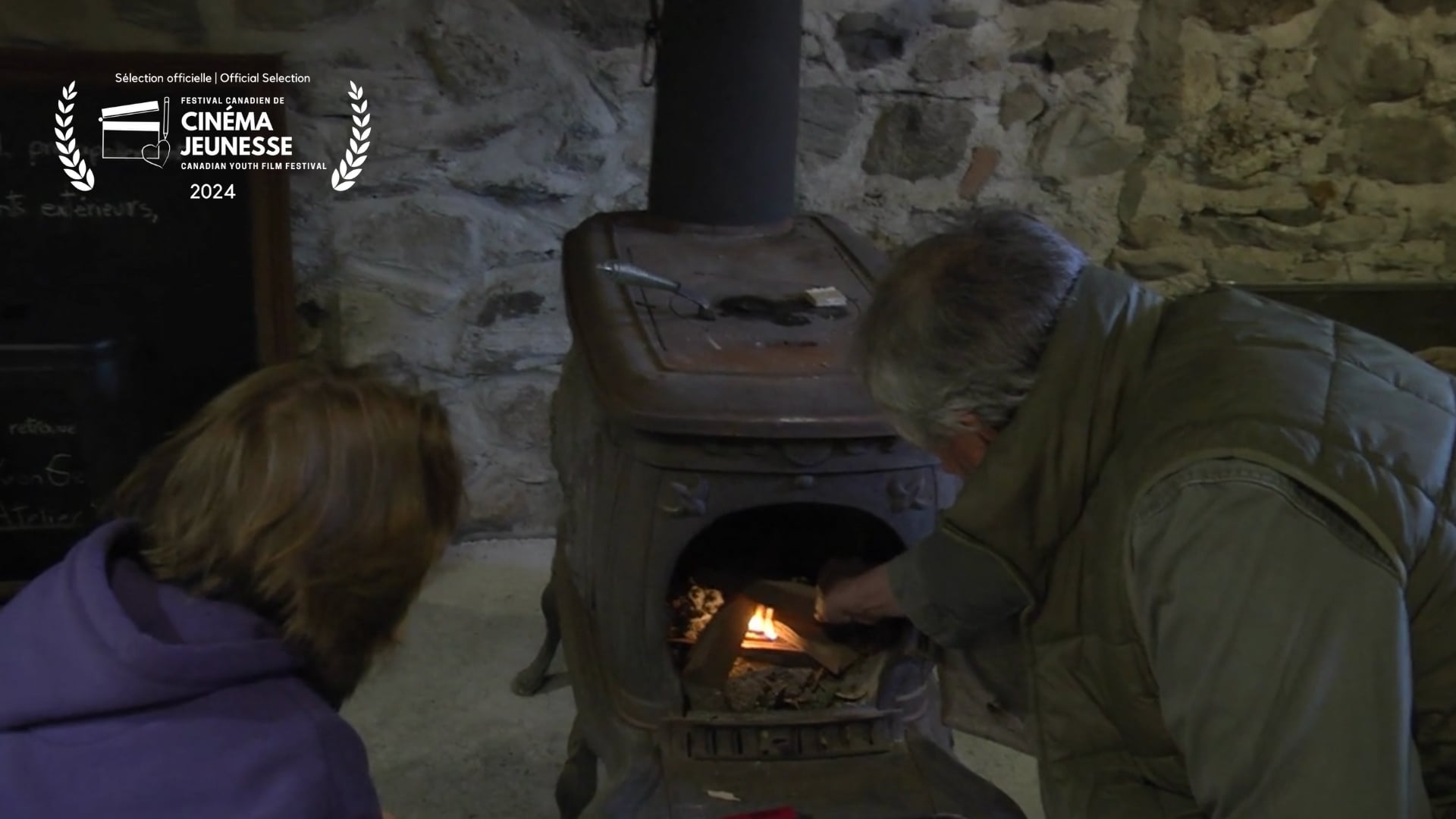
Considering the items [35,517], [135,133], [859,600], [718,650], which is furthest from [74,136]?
[859,600]

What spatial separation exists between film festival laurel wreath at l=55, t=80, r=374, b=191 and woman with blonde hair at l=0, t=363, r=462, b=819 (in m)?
1.26

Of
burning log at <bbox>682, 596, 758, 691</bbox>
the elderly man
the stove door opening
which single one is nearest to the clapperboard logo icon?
the stove door opening

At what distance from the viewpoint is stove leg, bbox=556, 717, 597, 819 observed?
170cm

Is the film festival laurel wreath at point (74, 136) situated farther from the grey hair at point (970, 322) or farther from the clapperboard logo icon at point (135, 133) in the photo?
the grey hair at point (970, 322)

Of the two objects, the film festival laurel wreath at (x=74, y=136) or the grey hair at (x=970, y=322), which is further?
the film festival laurel wreath at (x=74, y=136)

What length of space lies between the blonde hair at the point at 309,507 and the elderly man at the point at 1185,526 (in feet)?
1.31

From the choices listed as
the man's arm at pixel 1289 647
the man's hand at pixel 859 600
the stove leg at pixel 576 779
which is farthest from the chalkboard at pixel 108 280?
the man's arm at pixel 1289 647

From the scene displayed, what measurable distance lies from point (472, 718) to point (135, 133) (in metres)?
1.12

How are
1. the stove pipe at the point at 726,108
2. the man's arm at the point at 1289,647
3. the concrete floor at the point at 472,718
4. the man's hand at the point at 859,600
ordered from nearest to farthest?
the man's arm at the point at 1289,647 < the man's hand at the point at 859,600 < the stove pipe at the point at 726,108 < the concrete floor at the point at 472,718

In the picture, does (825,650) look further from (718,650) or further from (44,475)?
(44,475)

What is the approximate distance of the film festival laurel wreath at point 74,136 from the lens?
7.10 feet

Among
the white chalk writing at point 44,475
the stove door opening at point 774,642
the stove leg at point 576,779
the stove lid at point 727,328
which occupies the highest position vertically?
the stove lid at point 727,328

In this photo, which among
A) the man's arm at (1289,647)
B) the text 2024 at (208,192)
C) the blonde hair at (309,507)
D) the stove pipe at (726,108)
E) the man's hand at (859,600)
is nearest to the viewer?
the man's arm at (1289,647)

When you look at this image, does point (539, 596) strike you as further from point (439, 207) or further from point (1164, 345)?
point (1164, 345)
